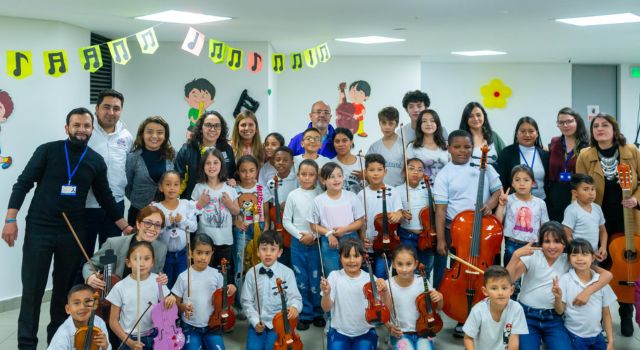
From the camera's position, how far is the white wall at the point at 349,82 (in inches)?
297

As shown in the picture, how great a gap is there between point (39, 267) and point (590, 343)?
294 cm

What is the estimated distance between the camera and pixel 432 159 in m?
4.03

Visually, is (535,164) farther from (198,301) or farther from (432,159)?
(198,301)

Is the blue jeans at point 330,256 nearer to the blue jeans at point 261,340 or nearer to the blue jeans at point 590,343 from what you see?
the blue jeans at point 261,340

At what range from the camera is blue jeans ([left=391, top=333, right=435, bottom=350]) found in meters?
3.19

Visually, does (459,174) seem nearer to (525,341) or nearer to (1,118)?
(525,341)

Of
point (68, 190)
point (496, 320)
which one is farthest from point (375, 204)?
point (68, 190)

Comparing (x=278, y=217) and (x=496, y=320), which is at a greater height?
(x=278, y=217)

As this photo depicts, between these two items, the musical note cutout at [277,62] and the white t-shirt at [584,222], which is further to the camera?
the musical note cutout at [277,62]

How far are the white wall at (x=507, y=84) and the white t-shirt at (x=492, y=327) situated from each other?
19.5ft

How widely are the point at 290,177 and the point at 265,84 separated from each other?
98.5 inches

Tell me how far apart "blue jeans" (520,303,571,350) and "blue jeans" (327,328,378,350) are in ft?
2.55

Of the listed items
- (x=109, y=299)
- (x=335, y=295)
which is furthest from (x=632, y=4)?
(x=109, y=299)

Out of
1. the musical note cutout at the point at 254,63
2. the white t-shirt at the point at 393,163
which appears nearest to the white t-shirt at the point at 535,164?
the white t-shirt at the point at 393,163
